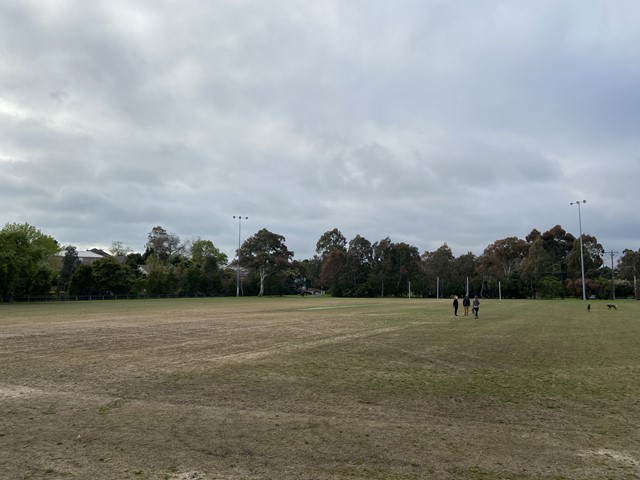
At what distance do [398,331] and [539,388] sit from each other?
38.7ft

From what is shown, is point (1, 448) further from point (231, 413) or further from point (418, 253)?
point (418, 253)

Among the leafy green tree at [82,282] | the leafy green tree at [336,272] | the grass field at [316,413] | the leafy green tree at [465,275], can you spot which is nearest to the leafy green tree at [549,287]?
the leafy green tree at [465,275]

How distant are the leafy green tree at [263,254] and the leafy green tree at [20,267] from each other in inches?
1730

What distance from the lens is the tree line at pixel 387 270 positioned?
92875 mm

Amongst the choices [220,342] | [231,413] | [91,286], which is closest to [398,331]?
[220,342]

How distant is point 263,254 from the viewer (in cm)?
10844

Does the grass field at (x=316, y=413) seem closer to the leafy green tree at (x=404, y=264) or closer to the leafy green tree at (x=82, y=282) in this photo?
the leafy green tree at (x=82, y=282)

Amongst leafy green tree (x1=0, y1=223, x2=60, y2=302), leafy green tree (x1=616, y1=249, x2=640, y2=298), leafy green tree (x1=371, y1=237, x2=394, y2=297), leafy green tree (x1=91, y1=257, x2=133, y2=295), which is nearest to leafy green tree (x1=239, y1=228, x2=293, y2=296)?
leafy green tree (x1=371, y1=237, x2=394, y2=297)

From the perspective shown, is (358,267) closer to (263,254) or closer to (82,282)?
(263,254)

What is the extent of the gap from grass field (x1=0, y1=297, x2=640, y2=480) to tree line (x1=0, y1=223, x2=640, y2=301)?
76698 mm

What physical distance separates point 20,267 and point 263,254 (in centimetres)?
5399

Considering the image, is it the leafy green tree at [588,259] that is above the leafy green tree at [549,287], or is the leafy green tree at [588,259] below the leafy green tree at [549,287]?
above

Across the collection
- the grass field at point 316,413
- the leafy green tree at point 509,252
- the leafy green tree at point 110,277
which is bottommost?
the grass field at point 316,413

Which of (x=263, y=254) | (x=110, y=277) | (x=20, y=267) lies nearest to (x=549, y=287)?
(x=263, y=254)
